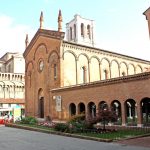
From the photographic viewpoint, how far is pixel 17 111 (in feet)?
129

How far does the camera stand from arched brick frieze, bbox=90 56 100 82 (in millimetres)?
37812

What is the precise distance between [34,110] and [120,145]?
26.6 m

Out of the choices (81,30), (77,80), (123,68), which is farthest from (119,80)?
(81,30)

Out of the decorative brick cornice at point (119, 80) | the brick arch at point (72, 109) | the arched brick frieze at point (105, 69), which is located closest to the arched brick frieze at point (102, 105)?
the decorative brick cornice at point (119, 80)

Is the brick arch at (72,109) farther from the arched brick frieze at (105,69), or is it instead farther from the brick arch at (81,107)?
the arched brick frieze at (105,69)

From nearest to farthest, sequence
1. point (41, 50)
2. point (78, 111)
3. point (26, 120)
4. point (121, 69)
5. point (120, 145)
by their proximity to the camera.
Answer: point (120, 145) < point (78, 111) < point (26, 120) < point (41, 50) < point (121, 69)

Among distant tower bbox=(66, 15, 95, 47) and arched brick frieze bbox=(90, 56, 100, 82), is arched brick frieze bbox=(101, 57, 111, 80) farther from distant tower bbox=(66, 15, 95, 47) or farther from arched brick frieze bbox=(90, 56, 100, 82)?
distant tower bbox=(66, 15, 95, 47)

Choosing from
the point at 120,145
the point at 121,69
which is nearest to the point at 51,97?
the point at 121,69

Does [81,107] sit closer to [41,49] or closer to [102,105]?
[102,105]

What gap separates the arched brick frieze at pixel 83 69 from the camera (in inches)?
1419

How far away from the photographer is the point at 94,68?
A: 3838 centimetres

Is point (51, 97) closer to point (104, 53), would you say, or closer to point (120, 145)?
point (104, 53)

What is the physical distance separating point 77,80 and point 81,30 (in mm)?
29530

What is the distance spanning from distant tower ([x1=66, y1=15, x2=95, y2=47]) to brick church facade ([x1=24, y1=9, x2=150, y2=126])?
17807 mm
